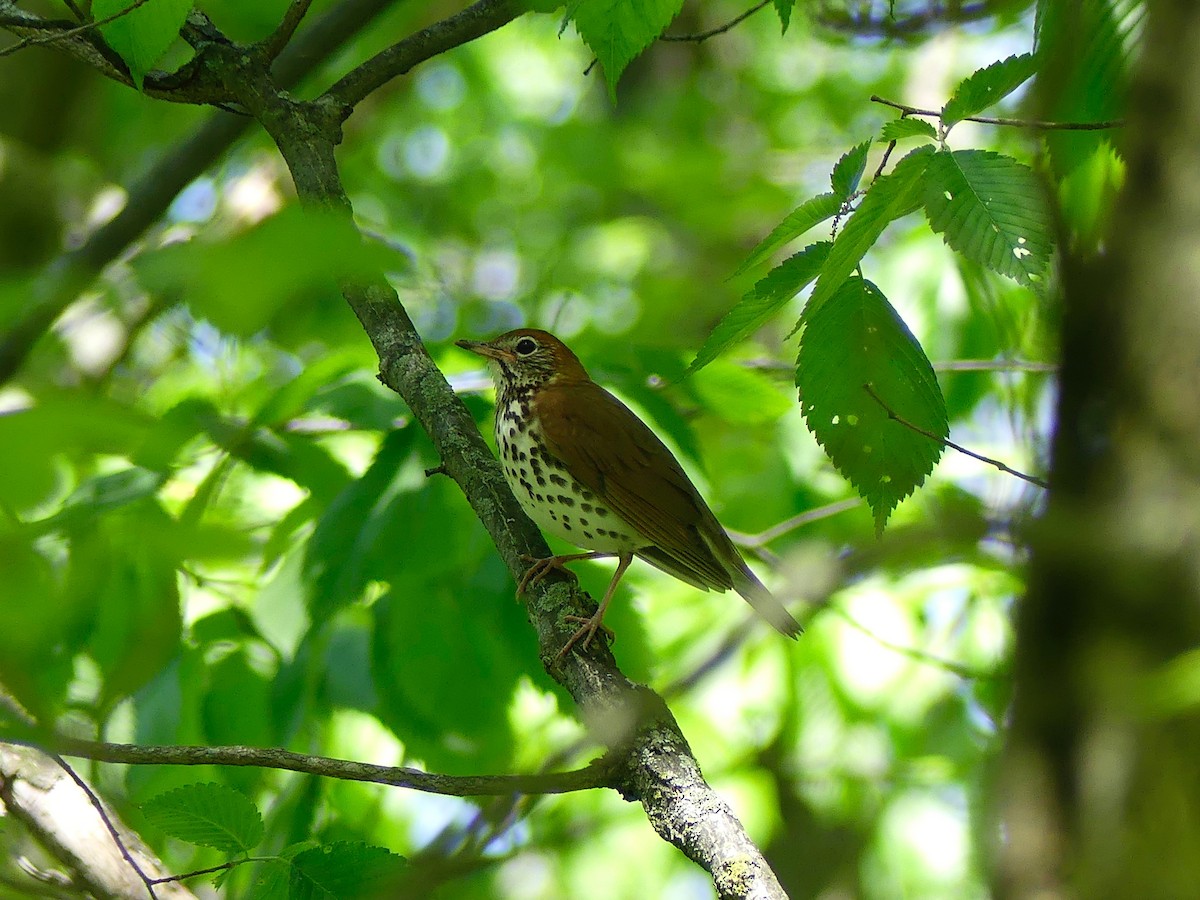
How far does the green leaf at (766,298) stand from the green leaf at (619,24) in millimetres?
635

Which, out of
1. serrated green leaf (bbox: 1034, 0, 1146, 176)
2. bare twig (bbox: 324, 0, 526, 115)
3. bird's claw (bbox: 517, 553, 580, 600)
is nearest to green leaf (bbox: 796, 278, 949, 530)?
serrated green leaf (bbox: 1034, 0, 1146, 176)

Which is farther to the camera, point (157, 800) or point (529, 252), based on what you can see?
point (529, 252)

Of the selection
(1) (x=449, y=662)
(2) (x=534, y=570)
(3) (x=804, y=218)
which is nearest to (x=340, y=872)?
(2) (x=534, y=570)

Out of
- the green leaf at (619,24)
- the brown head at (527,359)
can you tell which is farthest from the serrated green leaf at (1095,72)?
the brown head at (527,359)

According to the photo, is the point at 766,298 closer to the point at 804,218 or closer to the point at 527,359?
the point at 804,218

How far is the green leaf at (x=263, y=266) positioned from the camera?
3.13ft

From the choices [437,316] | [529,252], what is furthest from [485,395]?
[529,252]

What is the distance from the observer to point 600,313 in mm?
8820

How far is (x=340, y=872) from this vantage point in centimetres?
191

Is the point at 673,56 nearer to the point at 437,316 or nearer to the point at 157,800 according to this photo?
the point at 437,316

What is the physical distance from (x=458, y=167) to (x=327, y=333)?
7.79 m

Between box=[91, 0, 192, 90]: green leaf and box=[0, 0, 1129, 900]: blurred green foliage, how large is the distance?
0.48 m

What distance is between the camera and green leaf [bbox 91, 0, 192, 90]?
7.10ft

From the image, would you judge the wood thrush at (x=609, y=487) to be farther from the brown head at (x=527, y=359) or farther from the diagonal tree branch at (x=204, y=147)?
the diagonal tree branch at (x=204, y=147)
